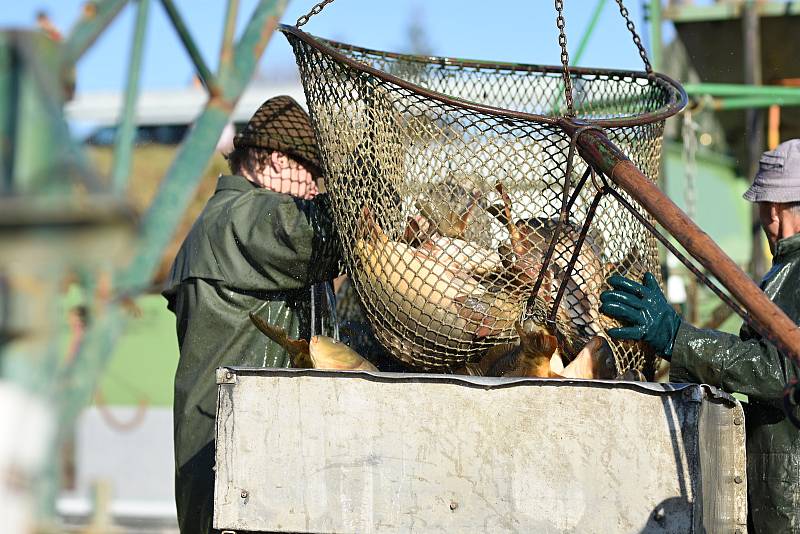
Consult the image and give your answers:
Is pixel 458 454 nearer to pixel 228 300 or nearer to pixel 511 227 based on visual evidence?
pixel 511 227

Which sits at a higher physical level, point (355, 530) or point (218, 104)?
point (218, 104)

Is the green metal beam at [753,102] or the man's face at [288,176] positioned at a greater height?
the green metal beam at [753,102]

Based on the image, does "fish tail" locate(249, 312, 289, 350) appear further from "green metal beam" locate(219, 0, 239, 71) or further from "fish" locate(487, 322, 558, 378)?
"green metal beam" locate(219, 0, 239, 71)

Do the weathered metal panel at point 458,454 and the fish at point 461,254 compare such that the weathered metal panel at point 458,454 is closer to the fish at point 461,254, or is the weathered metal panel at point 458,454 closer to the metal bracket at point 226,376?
the metal bracket at point 226,376

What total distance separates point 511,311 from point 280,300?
1.03 m

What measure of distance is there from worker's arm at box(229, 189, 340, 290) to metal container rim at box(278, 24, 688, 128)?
1.81 feet

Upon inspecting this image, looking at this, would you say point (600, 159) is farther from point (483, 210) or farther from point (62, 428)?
point (62, 428)

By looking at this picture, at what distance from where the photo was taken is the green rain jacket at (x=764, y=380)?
3254mm

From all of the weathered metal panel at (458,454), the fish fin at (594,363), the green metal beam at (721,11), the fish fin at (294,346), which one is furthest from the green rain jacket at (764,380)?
the green metal beam at (721,11)

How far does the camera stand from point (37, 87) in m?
1.62

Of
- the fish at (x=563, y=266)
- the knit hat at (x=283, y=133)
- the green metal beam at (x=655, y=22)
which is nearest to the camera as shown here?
the fish at (x=563, y=266)

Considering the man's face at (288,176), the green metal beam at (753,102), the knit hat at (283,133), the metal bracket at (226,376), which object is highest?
the green metal beam at (753,102)

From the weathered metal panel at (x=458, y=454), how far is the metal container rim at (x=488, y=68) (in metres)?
0.73

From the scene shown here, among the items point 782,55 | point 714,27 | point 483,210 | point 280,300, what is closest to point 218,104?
point 483,210
